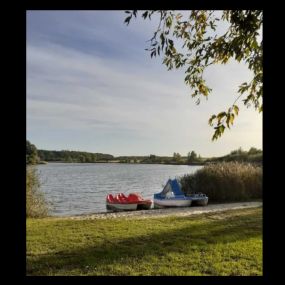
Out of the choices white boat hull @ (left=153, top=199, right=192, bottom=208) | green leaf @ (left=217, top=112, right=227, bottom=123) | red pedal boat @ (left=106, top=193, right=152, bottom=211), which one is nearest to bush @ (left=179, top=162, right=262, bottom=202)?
white boat hull @ (left=153, top=199, right=192, bottom=208)

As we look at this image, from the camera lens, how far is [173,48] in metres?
4.06

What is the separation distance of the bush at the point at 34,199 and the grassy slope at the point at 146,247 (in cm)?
142

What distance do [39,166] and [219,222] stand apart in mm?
5637

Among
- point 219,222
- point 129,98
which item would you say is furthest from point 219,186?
point 129,98

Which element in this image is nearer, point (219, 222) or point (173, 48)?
point (173, 48)

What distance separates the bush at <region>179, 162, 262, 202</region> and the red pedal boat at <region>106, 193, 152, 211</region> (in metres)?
3.04

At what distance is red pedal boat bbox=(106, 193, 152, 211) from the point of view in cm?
1286

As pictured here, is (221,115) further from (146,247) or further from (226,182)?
(226,182)

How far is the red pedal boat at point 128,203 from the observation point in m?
12.9

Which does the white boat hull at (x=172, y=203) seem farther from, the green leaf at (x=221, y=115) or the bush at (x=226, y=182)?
the green leaf at (x=221, y=115)

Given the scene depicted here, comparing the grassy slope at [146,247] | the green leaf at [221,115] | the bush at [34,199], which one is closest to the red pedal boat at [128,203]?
the bush at [34,199]

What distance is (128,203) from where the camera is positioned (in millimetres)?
12883

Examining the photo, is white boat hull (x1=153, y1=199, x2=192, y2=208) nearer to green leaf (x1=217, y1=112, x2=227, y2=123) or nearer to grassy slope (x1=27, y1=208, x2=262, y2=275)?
grassy slope (x1=27, y1=208, x2=262, y2=275)
